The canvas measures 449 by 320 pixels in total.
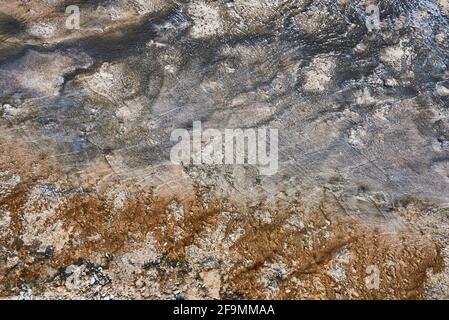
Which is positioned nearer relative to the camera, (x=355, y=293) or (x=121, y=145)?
(x=355, y=293)

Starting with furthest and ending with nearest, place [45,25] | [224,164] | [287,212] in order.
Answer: [45,25], [224,164], [287,212]

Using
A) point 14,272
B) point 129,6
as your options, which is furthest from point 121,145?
point 129,6

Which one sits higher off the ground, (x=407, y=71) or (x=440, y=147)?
(x=407, y=71)
